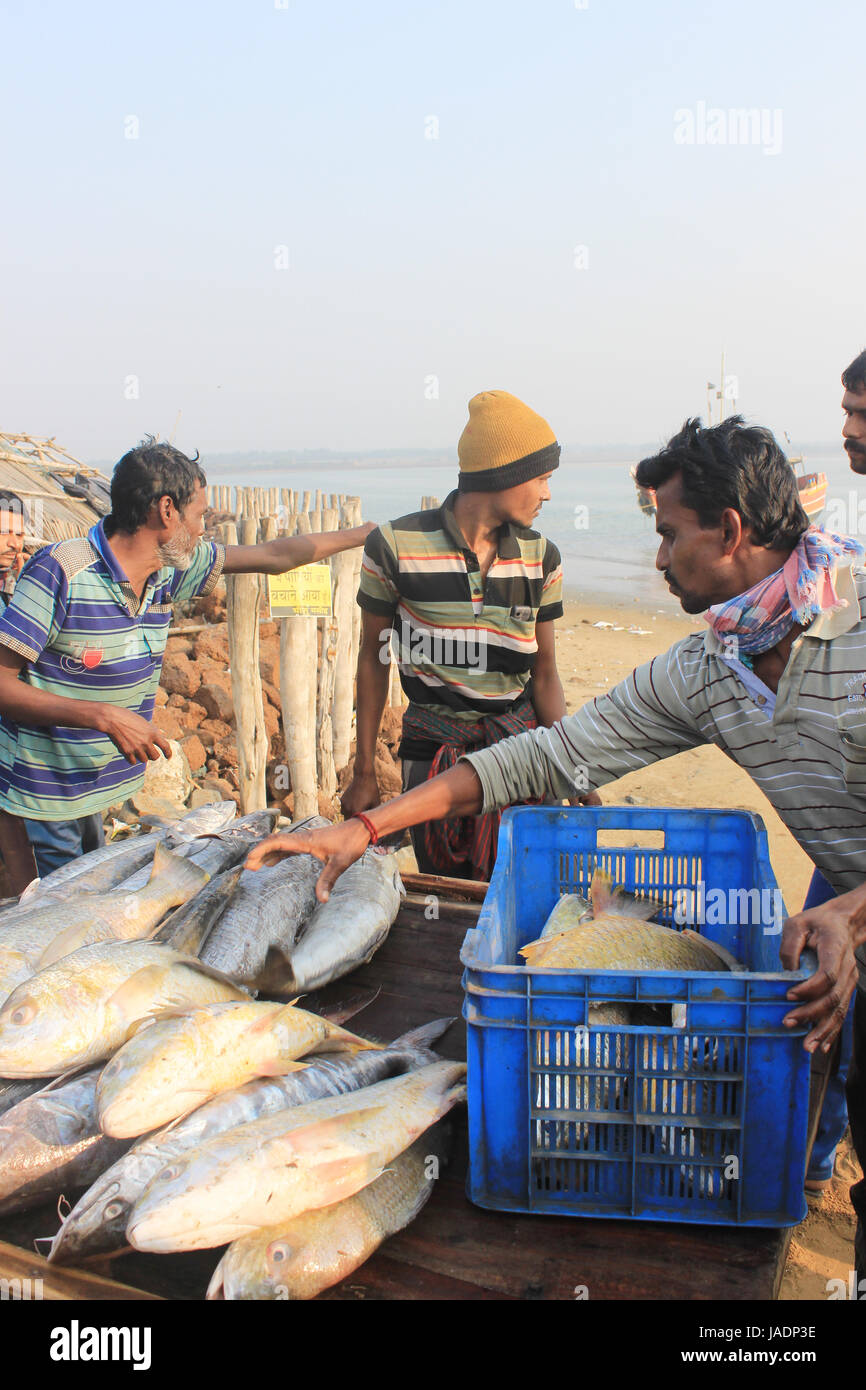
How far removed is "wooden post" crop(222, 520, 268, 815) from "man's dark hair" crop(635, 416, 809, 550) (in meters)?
4.16

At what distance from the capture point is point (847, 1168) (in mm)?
3838

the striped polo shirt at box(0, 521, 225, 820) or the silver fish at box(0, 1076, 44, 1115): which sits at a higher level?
the striped polo shirt at box(0, 521, 225, 820)

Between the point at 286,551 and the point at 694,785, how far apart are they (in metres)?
5.95

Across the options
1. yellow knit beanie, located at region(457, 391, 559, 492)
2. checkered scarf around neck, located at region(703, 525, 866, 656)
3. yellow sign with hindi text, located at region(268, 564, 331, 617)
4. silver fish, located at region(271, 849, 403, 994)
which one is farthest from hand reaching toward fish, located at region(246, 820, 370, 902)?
yellow sign with hindi text, located at region(268, 564, 331, 617)

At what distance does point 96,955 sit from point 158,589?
1905 millimetres

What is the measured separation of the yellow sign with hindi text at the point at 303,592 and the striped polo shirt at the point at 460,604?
2280 mm

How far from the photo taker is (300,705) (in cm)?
650

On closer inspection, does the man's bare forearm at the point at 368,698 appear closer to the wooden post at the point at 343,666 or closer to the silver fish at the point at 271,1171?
the silver fish at the point at 271,1171

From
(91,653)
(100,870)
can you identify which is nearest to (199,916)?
(100,870)

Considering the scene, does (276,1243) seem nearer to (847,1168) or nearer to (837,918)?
(837,918)

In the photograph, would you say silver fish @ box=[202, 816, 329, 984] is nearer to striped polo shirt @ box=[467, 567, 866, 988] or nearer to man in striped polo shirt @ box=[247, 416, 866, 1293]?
man in striped polo shirt @ box=[247, 416, 866, 1293]

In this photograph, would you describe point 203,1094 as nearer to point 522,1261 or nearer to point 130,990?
point 130,990

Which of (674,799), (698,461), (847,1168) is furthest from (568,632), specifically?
(698,461)

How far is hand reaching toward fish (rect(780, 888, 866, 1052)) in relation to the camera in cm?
162
